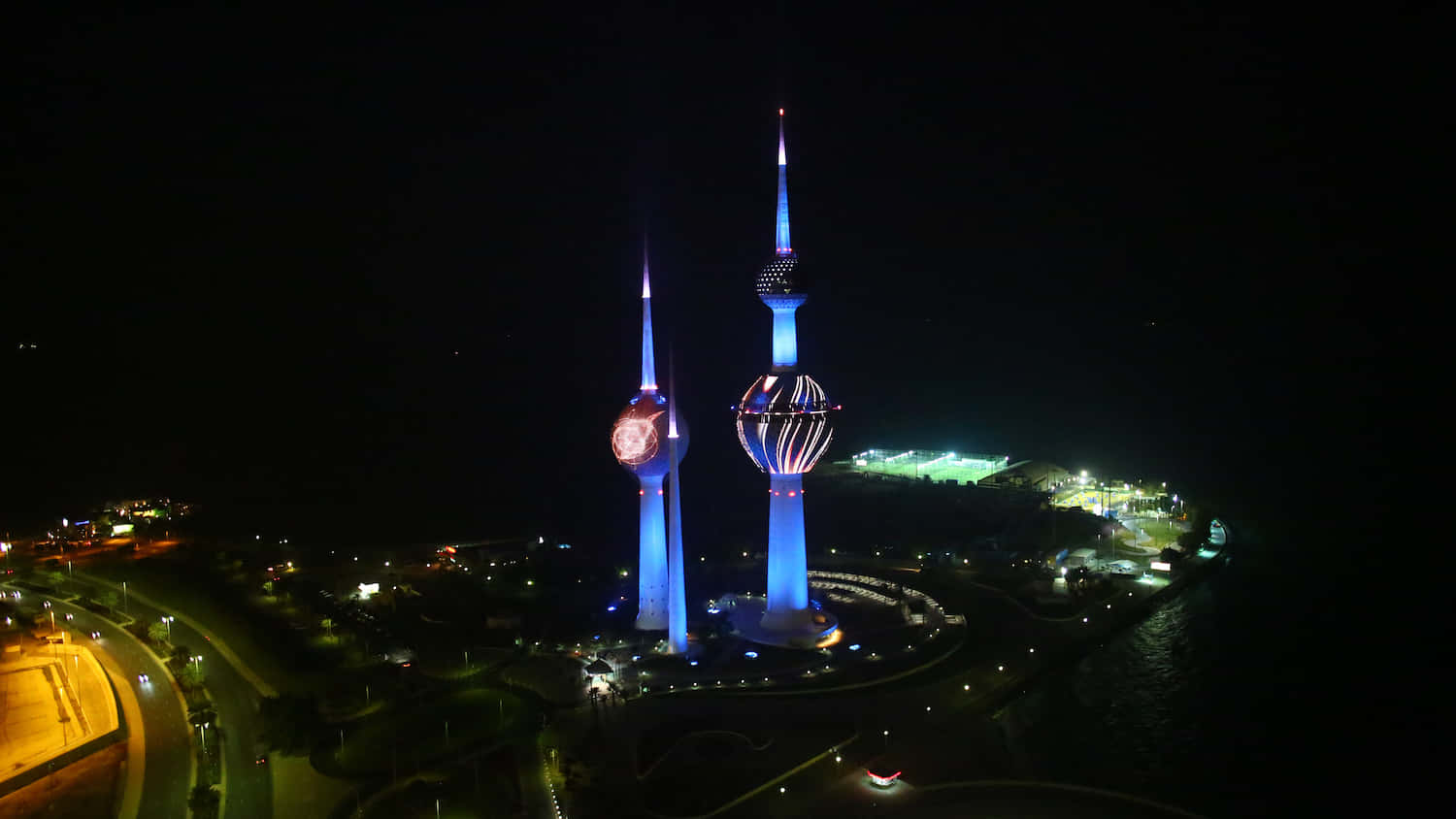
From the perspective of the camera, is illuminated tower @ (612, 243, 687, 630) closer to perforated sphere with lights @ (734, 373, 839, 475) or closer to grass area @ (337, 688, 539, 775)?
perforated sphere with lights @ (734, 373, 839, 475)

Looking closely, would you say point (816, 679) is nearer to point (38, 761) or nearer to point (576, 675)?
point (576, 675)

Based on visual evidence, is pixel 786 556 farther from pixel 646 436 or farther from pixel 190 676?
pixel 190 676

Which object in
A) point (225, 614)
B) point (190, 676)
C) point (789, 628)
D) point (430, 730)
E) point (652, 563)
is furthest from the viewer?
point (225, 614)

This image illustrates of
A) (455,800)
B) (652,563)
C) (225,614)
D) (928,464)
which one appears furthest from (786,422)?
(928,464)

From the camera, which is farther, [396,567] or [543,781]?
[396,567]

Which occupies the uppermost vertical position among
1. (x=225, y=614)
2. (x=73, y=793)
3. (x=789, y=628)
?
(x=225, y=614)

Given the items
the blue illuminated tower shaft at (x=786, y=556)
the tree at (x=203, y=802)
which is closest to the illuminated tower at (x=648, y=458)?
the blue illuminated tower shaft at (x=786, y=556)

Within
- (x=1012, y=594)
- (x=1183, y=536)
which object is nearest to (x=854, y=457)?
(x=1183, y=536)
